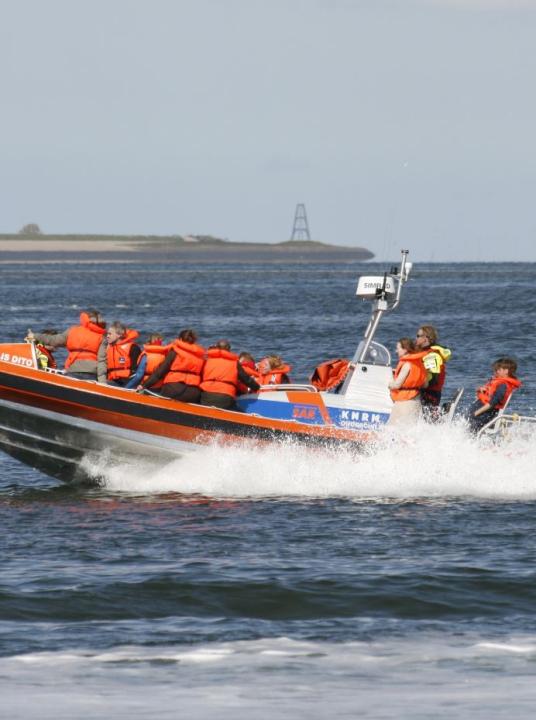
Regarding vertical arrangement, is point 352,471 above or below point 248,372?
below

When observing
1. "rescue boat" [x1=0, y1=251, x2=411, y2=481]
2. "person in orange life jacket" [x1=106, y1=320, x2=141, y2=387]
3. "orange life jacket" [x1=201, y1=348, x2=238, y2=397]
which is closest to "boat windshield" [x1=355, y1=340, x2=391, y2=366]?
"rescue boat" [x1=0, y1=251, x2=411, y2=481]

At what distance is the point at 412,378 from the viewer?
11758 millimetres

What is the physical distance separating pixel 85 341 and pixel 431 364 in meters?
3.20

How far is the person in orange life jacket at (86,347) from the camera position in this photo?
12609mm

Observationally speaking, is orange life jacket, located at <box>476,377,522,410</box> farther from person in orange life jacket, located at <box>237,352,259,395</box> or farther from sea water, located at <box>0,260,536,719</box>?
person in orange life jacket, located at <box>237,352,259,395</box>

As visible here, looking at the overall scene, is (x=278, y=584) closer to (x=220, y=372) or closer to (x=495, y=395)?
(x=220, y=372)

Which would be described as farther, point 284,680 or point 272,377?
point 272,377

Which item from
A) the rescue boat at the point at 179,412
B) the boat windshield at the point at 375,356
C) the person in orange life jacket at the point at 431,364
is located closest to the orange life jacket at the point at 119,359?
the rescue boat at the point at 179,412

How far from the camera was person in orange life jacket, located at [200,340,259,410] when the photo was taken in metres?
12.1

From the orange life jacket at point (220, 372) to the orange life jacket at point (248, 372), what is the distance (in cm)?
26

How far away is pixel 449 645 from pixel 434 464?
4632 millimetres

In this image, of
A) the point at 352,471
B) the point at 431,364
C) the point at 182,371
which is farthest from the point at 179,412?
the point at 431,364

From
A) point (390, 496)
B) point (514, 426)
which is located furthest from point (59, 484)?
point (514, 426)

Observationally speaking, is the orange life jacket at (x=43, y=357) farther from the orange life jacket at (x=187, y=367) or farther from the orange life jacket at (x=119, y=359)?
the orange life jacket at (x=187, y=367)
